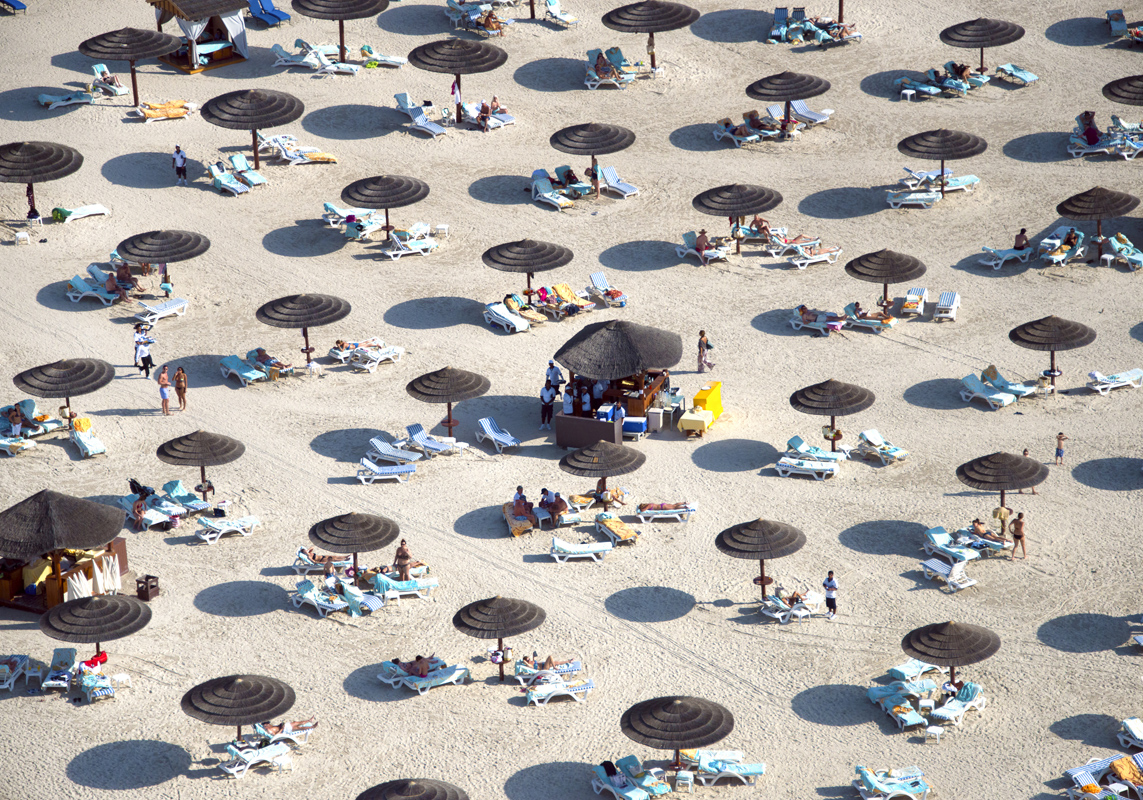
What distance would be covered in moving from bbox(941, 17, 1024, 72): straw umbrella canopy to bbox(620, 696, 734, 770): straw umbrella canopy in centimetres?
3093

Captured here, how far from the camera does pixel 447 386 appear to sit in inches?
1591

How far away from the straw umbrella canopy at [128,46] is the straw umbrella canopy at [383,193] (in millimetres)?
10227

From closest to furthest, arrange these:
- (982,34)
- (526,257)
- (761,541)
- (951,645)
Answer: (951,645), (761,541), (526,257), (982,34)

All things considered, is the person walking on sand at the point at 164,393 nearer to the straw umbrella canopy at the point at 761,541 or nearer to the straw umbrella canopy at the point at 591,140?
the straw umbrella canopy at the point at 591,140

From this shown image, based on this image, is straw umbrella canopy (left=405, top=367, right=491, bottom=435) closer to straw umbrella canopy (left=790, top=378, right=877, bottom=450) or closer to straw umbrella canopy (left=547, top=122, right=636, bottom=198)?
straw umbrella canopy (left=790, top=378, right=877, bottom=450)

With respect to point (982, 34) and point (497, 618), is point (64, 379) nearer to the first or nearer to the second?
point (497, 618)

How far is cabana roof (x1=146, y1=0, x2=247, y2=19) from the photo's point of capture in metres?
55.8

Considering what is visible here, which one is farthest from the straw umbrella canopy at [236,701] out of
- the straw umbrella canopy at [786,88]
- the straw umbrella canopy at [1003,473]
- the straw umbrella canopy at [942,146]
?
the straw umbrella canopy at [786,88]

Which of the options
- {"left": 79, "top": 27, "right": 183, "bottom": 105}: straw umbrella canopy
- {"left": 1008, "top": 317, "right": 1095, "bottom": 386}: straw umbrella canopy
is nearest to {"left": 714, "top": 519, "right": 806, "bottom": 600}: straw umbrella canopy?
{"left": 1008, "top": 317, "right": 1095, "bottom": 386}: straw umbrella canopy

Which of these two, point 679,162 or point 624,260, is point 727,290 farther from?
point 679,162

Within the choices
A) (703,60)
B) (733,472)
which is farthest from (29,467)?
(703,60)

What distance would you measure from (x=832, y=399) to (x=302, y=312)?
503 inches

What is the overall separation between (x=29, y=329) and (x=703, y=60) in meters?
23.5

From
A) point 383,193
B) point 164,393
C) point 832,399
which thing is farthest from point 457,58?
point 832,399
